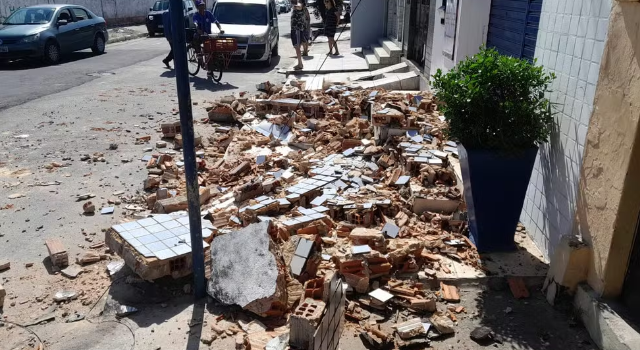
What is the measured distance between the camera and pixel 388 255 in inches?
173

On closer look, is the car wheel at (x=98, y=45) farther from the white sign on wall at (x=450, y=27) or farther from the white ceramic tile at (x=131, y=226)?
the white ceramic tile at (x=131, y=226)

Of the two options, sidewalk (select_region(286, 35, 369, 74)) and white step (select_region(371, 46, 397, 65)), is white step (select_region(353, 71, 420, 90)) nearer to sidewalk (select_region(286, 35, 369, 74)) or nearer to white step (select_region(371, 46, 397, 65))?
white step (select_region(371, 46, 397, 65))

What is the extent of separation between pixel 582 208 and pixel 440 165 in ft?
7.29

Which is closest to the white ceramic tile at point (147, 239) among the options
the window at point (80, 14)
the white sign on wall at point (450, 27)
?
the white sign on wall at point (450, 27)

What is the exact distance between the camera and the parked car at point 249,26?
16047 mm

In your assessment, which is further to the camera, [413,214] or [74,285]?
[413,214]

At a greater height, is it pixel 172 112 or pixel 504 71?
pixel 504 71

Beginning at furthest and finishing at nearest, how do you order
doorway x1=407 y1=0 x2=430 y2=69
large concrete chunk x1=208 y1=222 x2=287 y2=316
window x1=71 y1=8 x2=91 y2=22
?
1. window x1=71 y1=8 x2=91 y2=22
2. doorway x1=407 y1=0 x2=430 y2=69
3. large concrete chunk x1=208 y1=222 x2=287 y2=316

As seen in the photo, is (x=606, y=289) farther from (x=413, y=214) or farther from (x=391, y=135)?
(x=391, y=135)

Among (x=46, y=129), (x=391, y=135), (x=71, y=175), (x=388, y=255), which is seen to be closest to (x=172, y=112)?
(x=46, y=129)

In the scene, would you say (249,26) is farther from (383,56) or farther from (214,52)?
(383,56)

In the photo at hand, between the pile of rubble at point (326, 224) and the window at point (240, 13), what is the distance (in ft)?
32.2

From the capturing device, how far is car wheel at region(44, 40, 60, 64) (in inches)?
629

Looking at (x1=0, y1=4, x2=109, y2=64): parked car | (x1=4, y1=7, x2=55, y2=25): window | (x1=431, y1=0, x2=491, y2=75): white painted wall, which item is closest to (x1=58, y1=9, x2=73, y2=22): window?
(x1=0, y1=4, x2=109, y2=64): parked car
